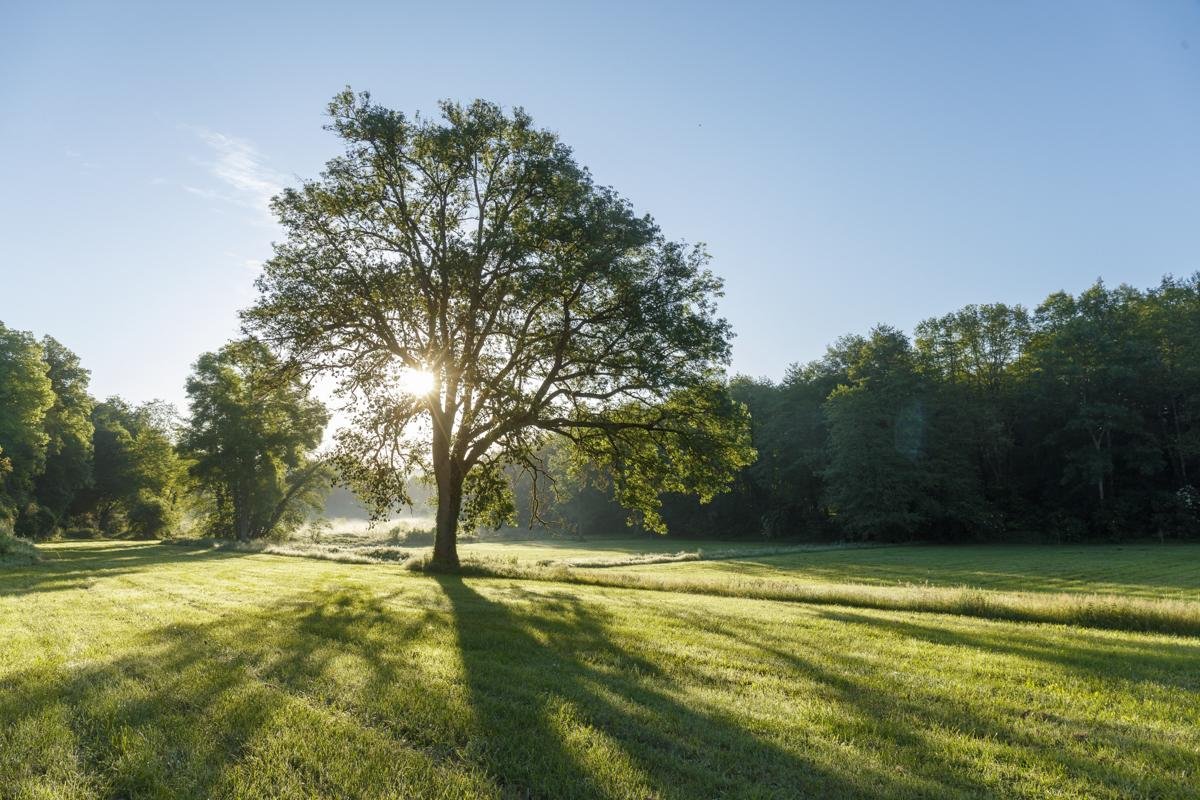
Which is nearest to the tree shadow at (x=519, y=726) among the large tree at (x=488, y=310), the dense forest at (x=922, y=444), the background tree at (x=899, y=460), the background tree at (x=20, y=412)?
the large tree at (x=488, y=310)

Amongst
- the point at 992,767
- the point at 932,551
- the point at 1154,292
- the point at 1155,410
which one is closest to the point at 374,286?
the point at 992,767

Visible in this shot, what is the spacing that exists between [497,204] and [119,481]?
65650 millimetres

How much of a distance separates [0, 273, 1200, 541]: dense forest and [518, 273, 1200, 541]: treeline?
0.53 feet

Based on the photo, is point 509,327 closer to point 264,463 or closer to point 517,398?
point 517,398

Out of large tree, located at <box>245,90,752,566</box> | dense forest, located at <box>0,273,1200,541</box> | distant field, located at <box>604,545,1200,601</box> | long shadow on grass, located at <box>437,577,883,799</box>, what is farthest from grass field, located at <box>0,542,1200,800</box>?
dense forest, located at <box>0,273,1200,541</box>

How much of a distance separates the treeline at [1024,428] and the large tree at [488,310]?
95.9ft

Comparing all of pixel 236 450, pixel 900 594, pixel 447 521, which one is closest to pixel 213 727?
pixel 900 594

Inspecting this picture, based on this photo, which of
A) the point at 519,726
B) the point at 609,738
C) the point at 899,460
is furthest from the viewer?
the point at 899,460

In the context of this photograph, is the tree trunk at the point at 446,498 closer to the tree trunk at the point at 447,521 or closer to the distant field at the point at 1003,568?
the tree trunk at the point at 447,521

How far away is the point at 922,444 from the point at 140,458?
80830 mm

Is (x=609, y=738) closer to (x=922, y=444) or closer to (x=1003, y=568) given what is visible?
(x=1003, y=568)

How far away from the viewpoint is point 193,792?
4016 millimetres

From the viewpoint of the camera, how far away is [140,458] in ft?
222

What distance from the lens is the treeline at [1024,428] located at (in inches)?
2148
